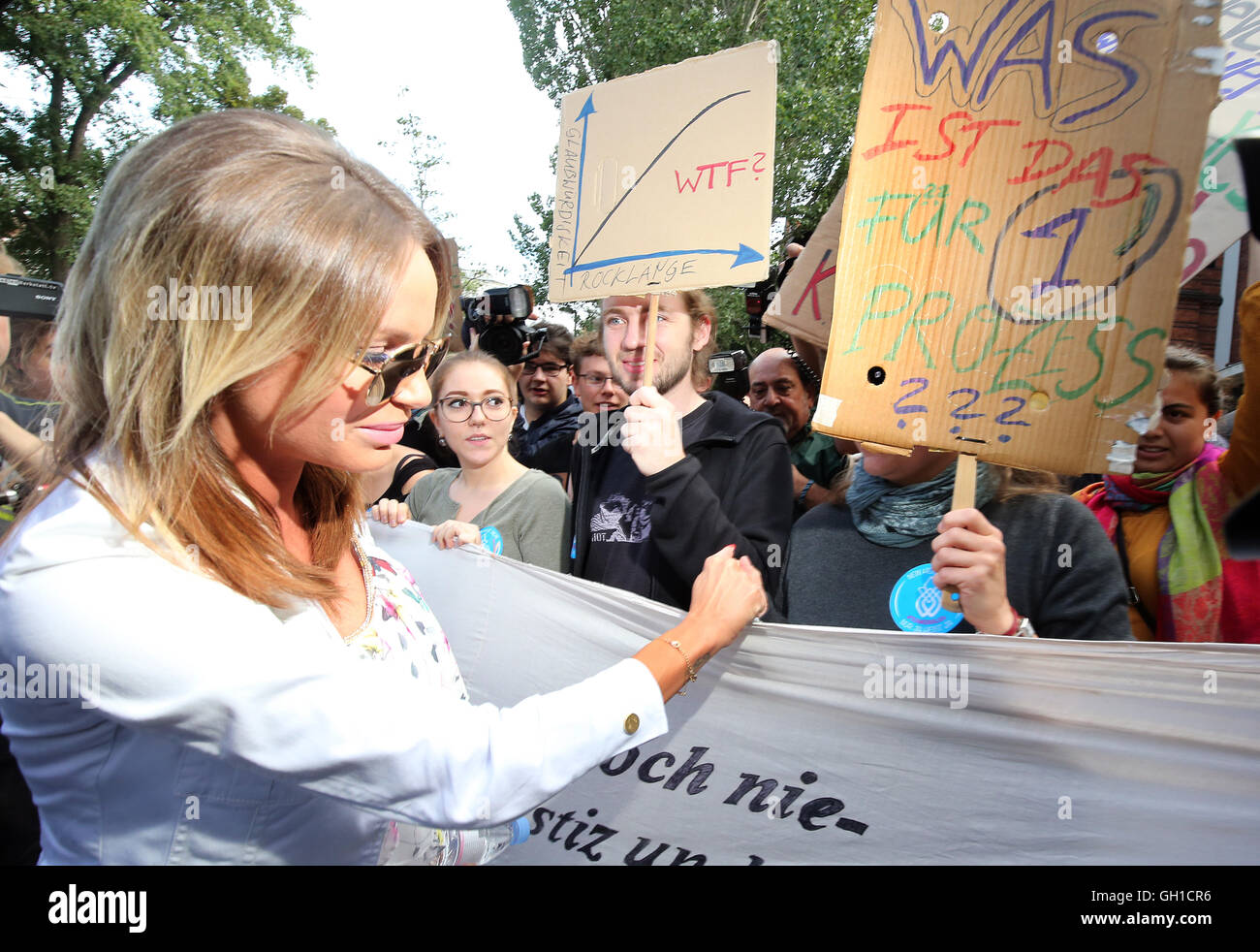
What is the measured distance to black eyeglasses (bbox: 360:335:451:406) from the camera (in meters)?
1.22

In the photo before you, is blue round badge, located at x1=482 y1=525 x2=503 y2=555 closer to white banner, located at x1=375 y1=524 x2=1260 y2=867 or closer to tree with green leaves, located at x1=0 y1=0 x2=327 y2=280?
white banner, located at x1=375 y1=524 x2=1260 y2=867

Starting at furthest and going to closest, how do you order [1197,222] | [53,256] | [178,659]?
[53,256], [1197,222], [178,659]

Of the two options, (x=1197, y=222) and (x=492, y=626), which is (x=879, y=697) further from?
(x=1197, y=222)

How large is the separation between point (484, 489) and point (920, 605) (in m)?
1.67

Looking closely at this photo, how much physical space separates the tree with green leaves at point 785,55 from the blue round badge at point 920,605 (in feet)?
49.7

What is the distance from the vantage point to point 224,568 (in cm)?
112

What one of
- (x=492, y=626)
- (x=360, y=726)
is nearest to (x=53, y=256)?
(x=492, y=626)

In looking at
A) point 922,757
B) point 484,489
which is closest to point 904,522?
point 922,757

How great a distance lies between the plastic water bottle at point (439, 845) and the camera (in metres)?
1.31

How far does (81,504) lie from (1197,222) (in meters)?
2.44

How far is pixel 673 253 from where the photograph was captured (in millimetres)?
2400

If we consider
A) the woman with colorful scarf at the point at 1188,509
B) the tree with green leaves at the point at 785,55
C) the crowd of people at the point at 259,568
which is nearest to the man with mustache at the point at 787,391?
the woman with colorful scarf at the point at 1188,509

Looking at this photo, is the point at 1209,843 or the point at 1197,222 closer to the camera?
the point at 1209,843

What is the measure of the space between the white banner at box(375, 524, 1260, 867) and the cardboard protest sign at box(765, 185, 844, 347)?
1.01m
